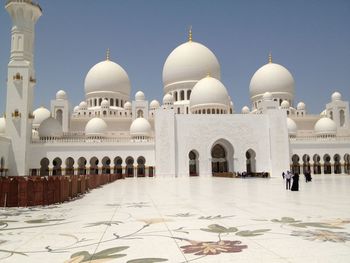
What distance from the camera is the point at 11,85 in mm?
28109

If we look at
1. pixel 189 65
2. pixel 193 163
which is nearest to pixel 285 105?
pixel 189 65

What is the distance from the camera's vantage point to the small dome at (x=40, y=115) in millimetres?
36500

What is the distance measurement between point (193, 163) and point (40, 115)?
57.4 feet

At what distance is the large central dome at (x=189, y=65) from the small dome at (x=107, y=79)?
5.44 meters

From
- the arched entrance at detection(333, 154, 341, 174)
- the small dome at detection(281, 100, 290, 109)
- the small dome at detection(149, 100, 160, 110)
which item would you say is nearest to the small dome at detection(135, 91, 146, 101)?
the small dome at detection(149, 100, 160, 110)

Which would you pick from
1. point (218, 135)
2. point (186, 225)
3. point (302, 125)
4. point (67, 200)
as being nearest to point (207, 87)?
point (218, 135)

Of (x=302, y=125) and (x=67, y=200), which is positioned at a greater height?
(x=302, y=125)

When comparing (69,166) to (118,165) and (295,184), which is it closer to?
(118,165)

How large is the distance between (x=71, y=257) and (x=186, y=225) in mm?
2056

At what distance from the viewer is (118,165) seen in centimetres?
3225

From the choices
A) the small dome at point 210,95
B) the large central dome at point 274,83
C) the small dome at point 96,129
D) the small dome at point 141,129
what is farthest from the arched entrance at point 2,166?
the large central dome at point 274,83

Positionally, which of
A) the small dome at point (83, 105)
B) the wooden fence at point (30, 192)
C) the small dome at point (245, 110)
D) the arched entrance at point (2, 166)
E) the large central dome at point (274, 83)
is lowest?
the wooden fence at point (30, 192)

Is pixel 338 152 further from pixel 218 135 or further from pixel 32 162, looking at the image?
pixel 32 162

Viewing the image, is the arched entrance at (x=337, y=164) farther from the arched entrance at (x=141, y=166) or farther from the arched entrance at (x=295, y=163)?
the arched entrance at (x=141, y=166)
